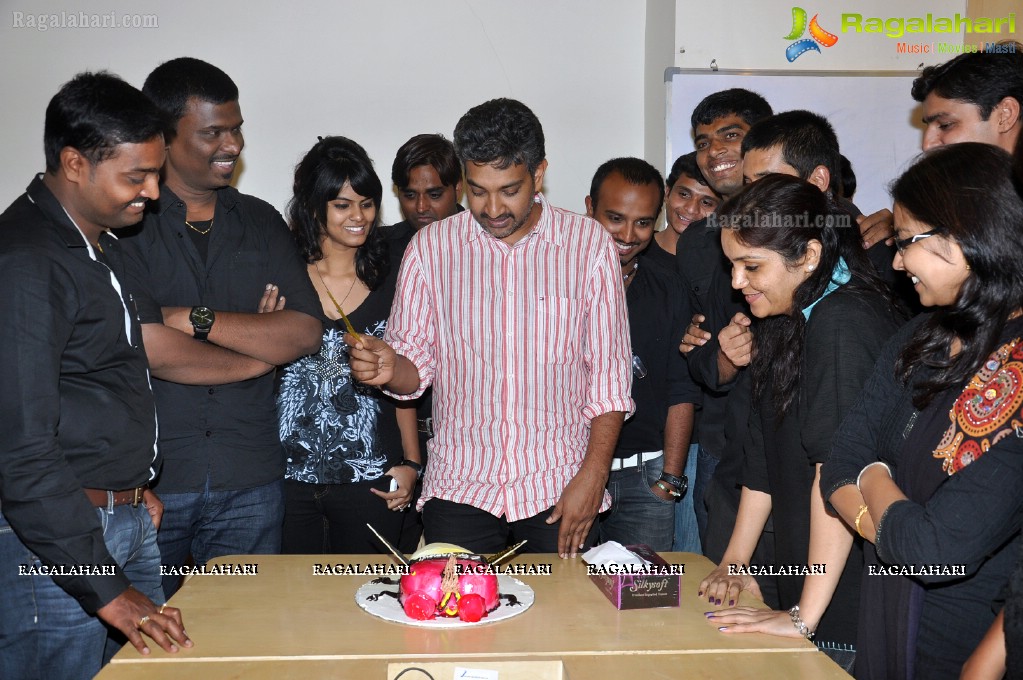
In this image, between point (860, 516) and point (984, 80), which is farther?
point (984, 80)

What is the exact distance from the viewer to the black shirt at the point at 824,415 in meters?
1.95

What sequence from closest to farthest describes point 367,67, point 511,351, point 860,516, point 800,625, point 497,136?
point 860,516
point 800,625
point 497,136
point 511,351
point 367,67

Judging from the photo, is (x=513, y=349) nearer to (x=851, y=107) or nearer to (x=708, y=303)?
(x=708, y=303)

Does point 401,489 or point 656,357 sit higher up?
point 656,357

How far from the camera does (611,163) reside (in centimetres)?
337

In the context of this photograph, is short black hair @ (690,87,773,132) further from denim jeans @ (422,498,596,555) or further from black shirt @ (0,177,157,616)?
black shirt @ (0,177,157,616)

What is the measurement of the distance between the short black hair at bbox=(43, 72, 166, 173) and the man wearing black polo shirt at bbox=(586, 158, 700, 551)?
64.9 inches

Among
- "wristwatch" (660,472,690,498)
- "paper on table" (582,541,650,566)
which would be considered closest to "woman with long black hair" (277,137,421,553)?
"wristwatch" (660,472,690,498)

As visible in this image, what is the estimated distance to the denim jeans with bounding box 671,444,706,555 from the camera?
133 inches

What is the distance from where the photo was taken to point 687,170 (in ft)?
12.0

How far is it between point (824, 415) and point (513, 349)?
93 cm

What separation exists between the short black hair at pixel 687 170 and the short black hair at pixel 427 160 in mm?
915

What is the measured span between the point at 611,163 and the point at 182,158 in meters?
1.54

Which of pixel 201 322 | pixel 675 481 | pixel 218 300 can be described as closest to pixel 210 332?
pixel 201 322
